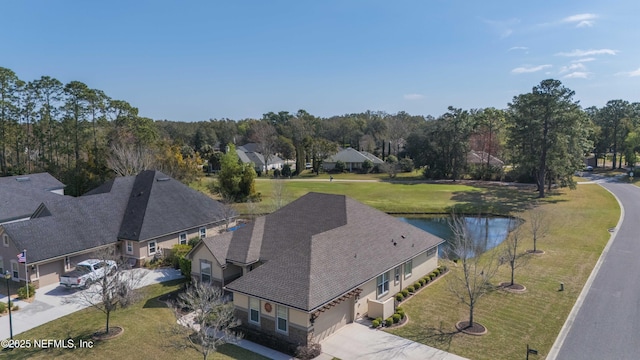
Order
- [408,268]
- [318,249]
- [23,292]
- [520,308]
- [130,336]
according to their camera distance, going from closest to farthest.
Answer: [130,336]
[318,249]
[520,308]
[23,292]
[408,268]

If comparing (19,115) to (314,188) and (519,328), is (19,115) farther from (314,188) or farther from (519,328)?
(519,328)

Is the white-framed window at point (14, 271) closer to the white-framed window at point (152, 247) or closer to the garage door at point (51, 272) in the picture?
the garage door at point (51, 272)

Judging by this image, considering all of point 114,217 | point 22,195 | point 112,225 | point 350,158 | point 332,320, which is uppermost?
point 350,158

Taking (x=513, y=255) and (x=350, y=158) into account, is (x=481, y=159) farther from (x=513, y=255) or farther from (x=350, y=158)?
(x=513, y=255)

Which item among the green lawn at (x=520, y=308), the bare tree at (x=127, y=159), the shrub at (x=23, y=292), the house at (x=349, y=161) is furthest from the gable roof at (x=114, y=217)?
the house at (x=349, y=161)

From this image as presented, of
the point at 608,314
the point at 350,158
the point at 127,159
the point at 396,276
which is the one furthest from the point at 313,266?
the point at 350,158

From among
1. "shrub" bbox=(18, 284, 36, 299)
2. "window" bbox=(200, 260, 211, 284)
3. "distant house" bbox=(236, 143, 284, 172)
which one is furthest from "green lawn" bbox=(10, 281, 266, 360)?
"distant house" bbox=(236, 143, 284, 172)

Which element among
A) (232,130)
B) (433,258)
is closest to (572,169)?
(433,258)
